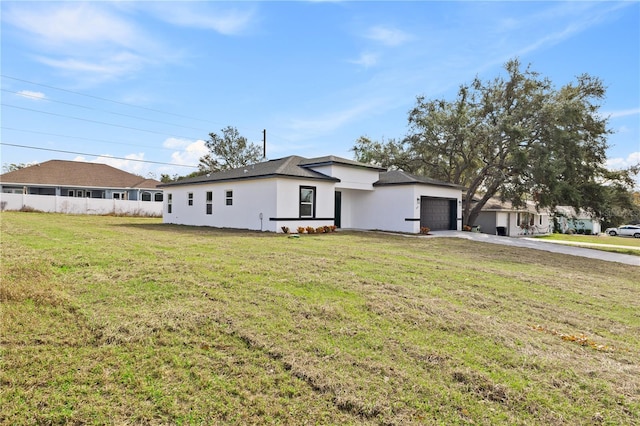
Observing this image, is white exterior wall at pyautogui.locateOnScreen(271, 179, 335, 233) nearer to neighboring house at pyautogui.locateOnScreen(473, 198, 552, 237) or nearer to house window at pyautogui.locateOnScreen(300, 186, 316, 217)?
house window at pyautogui.locateOnScreen(300, 186, 316, 217)

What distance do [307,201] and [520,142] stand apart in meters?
15.5

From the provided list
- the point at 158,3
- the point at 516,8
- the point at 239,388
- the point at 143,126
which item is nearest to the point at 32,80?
the point at 143,126

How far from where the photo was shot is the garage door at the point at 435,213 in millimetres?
20781

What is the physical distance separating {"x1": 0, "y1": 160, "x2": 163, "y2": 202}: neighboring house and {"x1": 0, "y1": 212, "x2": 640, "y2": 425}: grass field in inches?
1155

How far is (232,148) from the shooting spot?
132 feet


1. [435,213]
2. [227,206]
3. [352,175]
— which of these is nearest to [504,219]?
[435,213]

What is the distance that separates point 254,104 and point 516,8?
20021mm

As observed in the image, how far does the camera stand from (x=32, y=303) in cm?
434

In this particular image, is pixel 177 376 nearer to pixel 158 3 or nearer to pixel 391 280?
pixel 391 280

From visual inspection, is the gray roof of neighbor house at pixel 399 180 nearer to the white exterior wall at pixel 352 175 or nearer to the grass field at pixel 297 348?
the white exterior wall at pixel 352 175

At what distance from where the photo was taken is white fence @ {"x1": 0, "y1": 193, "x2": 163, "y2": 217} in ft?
88.7

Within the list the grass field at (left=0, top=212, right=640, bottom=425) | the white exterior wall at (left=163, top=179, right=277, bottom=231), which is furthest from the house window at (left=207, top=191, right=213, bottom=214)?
the grass field at (left=0, top=212, right=640, bottom=425)

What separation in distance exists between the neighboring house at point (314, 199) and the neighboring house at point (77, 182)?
13.4 m

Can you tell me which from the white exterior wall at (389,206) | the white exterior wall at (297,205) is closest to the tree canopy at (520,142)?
the white exterior wall at (389,206)
